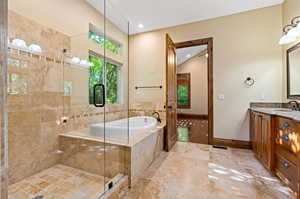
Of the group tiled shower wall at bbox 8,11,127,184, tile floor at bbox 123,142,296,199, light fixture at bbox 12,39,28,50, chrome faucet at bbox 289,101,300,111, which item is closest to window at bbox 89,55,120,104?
tiled shower wall at bbox 8,11,127,184

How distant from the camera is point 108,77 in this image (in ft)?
9.90

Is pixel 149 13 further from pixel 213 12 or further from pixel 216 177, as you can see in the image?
pixel 216 177

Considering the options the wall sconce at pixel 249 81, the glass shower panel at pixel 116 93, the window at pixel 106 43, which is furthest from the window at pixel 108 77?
the wall sconce at pixel 249 81

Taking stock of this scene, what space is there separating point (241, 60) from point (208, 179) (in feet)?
8.18

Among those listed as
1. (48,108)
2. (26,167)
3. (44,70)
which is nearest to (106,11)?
(44,70)

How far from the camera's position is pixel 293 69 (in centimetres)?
223

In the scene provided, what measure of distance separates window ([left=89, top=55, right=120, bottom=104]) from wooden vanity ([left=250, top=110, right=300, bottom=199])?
275cm

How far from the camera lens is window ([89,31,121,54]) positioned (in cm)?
276

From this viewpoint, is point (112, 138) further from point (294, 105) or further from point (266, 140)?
point (294, 105)

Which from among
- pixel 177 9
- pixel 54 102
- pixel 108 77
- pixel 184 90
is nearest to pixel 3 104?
pixel 54 102

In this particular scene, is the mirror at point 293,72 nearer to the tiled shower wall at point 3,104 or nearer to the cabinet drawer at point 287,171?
the cabinet drawer at point 287,171

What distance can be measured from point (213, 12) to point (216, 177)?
10.3 feet

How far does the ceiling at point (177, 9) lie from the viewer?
2.55 meters

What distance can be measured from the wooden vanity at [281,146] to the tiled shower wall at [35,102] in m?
2.92
